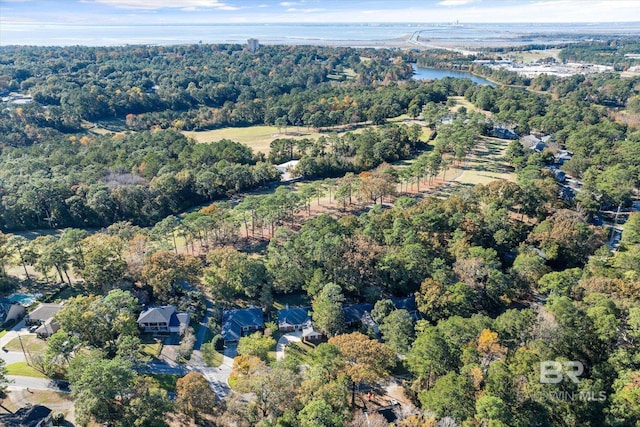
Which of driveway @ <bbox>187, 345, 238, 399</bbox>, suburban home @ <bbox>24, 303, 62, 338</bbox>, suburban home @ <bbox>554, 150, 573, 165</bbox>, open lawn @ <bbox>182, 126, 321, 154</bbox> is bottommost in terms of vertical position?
driveway @ <bbox>187, 345, 238, 399</bbox>

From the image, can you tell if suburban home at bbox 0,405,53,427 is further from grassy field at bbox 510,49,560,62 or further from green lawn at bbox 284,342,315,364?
grassy field at bbox 510,49,560,62

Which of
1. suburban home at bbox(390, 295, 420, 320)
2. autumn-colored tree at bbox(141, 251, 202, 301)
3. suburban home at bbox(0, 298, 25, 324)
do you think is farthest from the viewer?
autumn-colored tree at bbox(141, 251, 202, 301)

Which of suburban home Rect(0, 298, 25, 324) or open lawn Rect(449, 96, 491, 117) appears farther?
open lawn Rect(449, 96, 491, 117)

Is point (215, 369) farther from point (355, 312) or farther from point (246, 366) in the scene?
point (355, 312)

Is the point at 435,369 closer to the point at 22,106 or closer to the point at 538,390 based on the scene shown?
the point at 538,390

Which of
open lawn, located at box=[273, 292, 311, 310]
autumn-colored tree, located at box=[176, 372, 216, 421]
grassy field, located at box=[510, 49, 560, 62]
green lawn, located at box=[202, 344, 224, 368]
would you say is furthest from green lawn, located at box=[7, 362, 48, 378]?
grassy field, located at box=[510, 49, 560, 62]

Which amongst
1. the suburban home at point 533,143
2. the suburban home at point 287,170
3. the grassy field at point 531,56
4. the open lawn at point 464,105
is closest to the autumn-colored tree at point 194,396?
the suburban home at point 287,170

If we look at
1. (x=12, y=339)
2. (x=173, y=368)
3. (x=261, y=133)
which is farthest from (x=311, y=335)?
(x=261, y=133)
